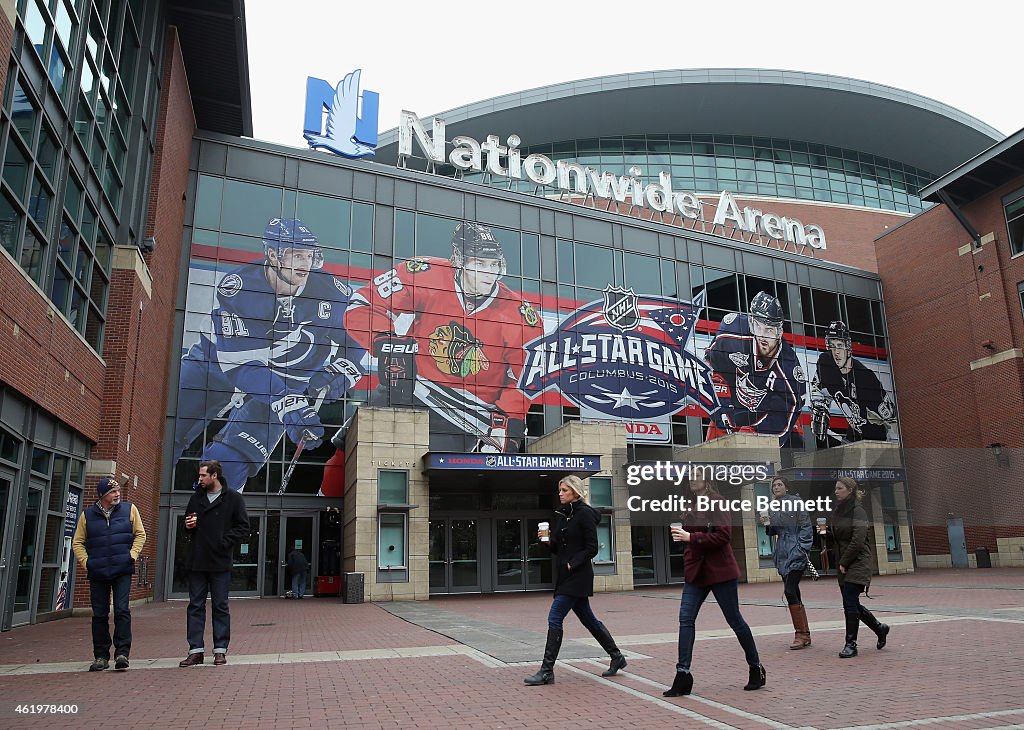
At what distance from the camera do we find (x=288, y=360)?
26281 mm

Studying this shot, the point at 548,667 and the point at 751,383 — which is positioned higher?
the point at 751,383

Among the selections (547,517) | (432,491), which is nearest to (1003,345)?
(547,517)

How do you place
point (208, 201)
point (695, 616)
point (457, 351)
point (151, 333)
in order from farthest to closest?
1. point (457, 351)
2. point (208, 201)
3. point (151, 333)
4. point (695, 616)

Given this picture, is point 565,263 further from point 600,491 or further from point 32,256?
point 32,256

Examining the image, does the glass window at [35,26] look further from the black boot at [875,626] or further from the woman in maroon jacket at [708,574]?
the black boot at [875,626]

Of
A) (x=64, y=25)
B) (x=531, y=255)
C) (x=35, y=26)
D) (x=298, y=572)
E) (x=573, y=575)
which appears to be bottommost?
(x=298, y=572)

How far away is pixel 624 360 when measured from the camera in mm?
31484

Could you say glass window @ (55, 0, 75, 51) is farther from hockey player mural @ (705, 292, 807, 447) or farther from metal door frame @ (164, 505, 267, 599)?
hockey player mural @ (705, 292, 807, 447)

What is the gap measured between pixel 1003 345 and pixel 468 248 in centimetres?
2224

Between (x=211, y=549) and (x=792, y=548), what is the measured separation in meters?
6.46

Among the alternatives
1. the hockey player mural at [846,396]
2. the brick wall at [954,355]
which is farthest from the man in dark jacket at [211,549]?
the hockey player mural at [846,396]

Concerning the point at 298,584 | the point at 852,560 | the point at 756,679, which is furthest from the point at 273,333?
the point at 756,679

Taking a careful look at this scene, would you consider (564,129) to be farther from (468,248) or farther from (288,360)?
(288,360)

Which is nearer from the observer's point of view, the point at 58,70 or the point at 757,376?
the point at 58,70
